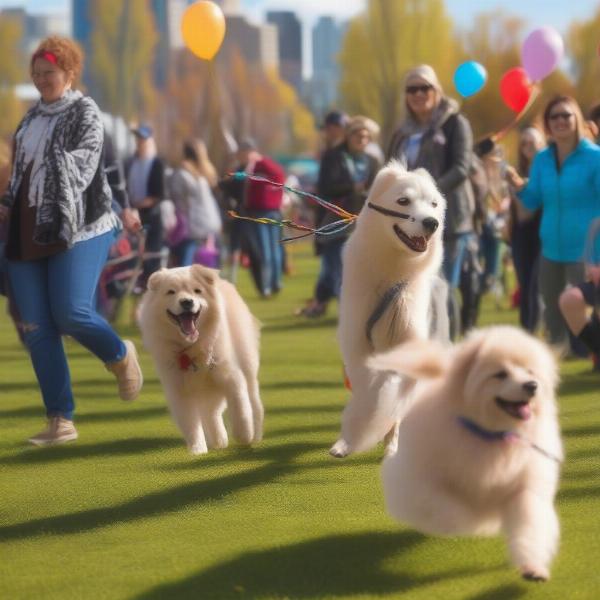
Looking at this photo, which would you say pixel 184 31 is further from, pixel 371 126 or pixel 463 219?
pixel 371 126

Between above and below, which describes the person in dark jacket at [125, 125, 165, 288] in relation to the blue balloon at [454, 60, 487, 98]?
below

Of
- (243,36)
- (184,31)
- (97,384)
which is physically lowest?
(97,384)

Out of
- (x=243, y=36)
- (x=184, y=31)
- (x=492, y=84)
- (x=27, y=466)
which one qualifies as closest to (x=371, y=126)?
(x=184, y=31)

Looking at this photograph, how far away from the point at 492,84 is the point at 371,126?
168 ft

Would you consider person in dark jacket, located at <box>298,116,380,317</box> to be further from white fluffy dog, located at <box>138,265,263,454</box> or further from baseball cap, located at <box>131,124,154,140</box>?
white fluffy dog, located at <box>138,265,263,454</box>

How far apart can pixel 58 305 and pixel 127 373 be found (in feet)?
2.15

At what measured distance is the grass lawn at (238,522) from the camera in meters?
4.99

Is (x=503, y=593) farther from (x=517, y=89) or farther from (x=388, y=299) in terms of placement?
(x=517, y=89)

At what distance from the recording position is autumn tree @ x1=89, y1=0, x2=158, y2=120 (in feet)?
262

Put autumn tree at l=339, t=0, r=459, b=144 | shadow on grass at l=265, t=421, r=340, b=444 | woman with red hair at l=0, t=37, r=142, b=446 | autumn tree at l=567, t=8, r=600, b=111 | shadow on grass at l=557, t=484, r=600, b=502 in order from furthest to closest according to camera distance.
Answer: autumn tree at l=567, t=8, r=600, b=111
autumn tree at l=339, t=0, r=459, b=144
shadow on grass at l=265, t=421, r=340, b=444
woman with red hair at l=0, t=37, r=142, b=446
shadow on grass at l=557, t=484, r=600, b=502

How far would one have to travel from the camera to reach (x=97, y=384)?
10.9 meters

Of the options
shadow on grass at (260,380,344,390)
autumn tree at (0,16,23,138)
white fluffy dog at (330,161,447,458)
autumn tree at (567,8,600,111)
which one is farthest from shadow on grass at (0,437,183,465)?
autumn tree at (0,16,23,138)

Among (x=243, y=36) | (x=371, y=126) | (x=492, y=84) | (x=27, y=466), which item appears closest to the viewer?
(x=27, y=466)

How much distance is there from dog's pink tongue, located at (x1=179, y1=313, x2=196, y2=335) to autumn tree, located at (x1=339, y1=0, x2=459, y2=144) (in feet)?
184
